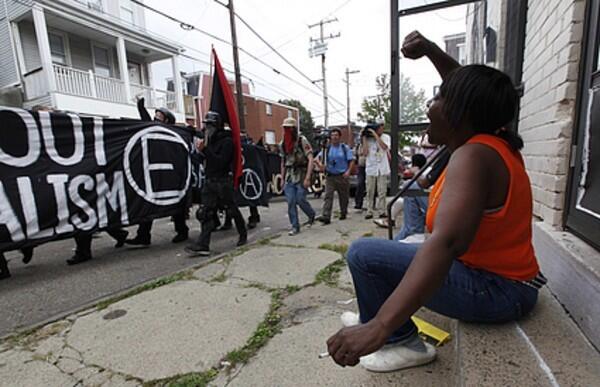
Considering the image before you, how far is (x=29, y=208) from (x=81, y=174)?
23.1 inches

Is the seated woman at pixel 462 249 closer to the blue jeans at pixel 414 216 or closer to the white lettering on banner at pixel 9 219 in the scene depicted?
the blue jeans at pixel 414 216

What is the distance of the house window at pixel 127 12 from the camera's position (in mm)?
13266

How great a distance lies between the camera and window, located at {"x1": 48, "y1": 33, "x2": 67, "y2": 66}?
36.4 feet

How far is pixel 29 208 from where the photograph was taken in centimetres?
317

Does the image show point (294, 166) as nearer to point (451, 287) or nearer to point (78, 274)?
point (78, 274)

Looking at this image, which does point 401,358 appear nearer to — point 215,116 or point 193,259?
point 193,259

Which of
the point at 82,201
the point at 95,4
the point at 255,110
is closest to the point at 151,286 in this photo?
the point at 82,201

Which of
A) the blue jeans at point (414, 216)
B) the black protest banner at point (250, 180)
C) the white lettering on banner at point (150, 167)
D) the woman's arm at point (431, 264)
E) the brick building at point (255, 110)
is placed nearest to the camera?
the woman's arm at point (431, 264)

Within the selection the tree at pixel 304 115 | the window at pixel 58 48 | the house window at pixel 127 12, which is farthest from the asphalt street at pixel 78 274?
the tree at pixel 304 115

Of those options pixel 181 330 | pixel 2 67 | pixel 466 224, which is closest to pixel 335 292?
pixel 181 330

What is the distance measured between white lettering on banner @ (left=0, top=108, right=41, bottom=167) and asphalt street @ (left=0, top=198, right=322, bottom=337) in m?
1.21

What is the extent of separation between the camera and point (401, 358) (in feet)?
4.68

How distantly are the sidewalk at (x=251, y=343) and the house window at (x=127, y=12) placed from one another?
14.5 m

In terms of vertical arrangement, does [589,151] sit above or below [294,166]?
above
